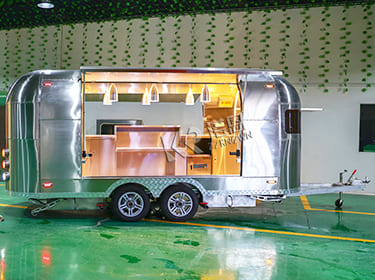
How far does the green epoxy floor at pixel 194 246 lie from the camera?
452 centimetres

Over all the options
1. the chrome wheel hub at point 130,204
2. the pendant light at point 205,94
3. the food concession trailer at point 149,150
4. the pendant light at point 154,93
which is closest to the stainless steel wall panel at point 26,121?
the food concession trailer at point 149,150

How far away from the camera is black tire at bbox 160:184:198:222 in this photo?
6.75m

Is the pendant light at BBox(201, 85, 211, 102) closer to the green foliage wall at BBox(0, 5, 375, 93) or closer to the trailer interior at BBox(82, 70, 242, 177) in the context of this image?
the trailer interior at BBox(82, 70, 242, 177)

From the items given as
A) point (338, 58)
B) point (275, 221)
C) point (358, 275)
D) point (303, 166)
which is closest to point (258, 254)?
point (358, 275)

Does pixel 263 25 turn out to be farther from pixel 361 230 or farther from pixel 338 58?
pixel 361 230

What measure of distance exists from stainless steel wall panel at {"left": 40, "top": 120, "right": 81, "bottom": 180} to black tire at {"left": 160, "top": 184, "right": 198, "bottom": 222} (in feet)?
5.43

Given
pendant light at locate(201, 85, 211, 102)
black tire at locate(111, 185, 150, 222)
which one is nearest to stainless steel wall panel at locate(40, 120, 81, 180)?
black tire at locate(111, 185, 150, 222)

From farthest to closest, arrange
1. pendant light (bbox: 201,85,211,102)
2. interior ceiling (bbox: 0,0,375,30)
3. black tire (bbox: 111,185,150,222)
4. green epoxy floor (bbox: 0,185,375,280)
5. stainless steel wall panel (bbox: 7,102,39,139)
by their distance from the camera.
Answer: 1. interior ceiling (bbox: 0,0,375,30)
2. pendant light (bbox: 201,85,211,102)
3. black tire (bbox: 111,185,150,222)
4. stainless steel wall panel (bbox: 7,102,39,139)
5. green epoxy floor (bbox: 0,185,375,280)

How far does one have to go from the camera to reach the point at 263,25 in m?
10.9

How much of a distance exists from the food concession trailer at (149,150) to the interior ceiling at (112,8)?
4134 millimetres

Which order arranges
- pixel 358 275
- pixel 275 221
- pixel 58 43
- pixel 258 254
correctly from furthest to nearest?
1. pixel 58 43
2. pixel 275 221
3. pixel 258 254
4. pixel 358 275

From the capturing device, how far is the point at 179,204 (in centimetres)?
684

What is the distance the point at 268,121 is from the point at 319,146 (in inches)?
189

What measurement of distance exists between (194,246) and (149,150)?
241 centimetres
